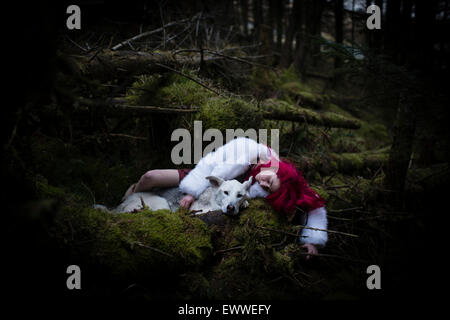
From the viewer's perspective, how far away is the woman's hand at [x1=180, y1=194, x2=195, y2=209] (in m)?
3.25

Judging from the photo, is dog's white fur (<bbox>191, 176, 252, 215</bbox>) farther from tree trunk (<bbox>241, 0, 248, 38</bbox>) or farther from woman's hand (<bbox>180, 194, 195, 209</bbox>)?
tree trunk (<bbox>241, 0, 248, 38</bbox>)

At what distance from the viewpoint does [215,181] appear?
3.21 m

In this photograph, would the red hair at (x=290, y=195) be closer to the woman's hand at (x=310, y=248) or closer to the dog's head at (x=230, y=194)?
the dog's head at (x=230, y=194)

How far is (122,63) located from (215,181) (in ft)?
7.97

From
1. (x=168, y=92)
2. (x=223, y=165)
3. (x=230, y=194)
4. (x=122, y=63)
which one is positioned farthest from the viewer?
(x=168, y=92)

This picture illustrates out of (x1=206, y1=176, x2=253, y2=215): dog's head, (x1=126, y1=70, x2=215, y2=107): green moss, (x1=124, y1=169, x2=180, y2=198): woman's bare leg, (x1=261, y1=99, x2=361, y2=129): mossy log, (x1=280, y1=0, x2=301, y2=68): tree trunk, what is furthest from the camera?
(x1=280, y1=0, x2=301, y2=68): tree trunk

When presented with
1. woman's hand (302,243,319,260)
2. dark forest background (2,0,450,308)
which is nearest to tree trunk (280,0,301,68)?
dark forest background (2,0,450,308)

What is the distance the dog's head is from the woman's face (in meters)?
0.14

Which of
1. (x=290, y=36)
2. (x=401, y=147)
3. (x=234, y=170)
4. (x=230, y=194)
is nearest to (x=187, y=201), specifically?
(x=230, y=194)

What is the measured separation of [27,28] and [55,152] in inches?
99.4

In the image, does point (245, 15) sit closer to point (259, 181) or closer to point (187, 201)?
point (259, 181)

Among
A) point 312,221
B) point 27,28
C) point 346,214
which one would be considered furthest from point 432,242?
point 27,28

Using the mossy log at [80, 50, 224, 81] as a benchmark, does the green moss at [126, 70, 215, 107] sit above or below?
below

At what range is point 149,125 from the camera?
488cm
